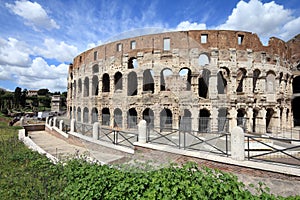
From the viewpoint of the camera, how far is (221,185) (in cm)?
359

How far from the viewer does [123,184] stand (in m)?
4.32

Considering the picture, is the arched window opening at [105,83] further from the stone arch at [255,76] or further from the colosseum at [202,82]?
the stone arch at [255,76]

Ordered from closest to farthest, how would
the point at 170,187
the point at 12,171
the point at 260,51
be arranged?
the point at 170,187 → the point at 12,171 → the point at 260,51

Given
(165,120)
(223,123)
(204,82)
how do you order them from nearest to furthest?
(223,123)
(165,120)
(204,82)

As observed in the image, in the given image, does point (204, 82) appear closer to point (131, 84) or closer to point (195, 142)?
point (131, 84)

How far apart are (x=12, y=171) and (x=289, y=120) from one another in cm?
2752

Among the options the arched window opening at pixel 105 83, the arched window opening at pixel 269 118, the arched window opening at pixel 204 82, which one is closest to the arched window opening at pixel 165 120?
the arched window opening at pixel 204 82

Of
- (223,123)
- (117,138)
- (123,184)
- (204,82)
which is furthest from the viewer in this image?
(204,82)

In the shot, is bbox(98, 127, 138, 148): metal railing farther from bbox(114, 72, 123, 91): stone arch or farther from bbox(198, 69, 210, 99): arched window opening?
bbox(198, 69, 210, 99): arched window opening

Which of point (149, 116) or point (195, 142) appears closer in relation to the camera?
point (195, 142)

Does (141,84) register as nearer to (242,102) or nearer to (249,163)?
(242,102)

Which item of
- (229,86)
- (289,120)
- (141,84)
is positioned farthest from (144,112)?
(289,120)

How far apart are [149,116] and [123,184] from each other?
13.0 m

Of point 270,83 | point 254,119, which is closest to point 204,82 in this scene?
point 254,119
